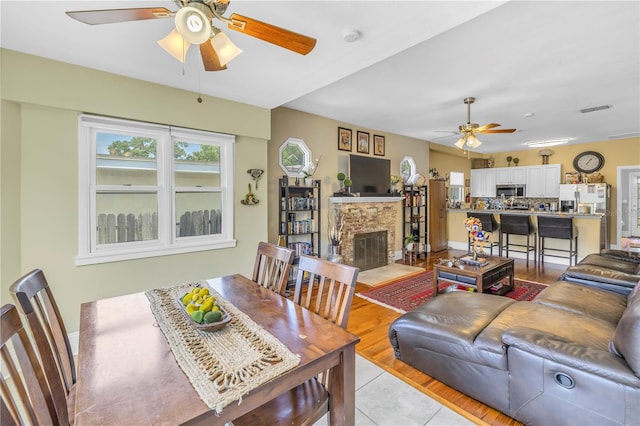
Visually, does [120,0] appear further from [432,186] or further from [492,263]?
[432,186]

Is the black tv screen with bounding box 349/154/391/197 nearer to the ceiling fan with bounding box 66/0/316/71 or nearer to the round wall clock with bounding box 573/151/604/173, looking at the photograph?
the ceiling fan with bounding box 66/0/316/71

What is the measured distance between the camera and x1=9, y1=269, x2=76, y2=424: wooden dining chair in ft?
3.84

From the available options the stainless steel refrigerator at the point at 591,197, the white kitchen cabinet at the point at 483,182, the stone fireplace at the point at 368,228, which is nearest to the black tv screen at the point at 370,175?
the stone fireplace at the point at 368,228

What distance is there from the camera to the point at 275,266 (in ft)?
7.10

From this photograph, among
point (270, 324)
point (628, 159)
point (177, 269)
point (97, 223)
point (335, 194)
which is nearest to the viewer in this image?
point (270, 324)

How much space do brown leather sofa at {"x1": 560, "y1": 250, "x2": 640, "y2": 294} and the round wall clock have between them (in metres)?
4.26

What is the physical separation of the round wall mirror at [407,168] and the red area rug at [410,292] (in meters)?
2.56

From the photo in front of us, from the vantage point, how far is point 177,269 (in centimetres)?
318

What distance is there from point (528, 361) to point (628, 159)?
25.9 feet

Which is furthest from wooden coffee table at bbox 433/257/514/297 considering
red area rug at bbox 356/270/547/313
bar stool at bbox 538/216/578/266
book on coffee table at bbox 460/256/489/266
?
bar stool at bbox 538/216/578/266

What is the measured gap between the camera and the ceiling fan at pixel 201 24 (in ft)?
4.50

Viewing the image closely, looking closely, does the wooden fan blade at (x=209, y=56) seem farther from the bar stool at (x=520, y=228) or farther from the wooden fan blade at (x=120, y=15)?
the bar stool at (x=520, y=228)

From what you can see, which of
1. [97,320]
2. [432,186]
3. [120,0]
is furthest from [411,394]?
[432,186]

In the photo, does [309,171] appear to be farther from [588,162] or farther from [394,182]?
Answer: [588,162]
